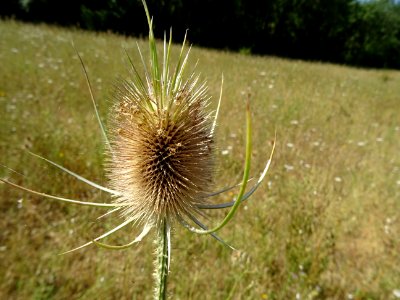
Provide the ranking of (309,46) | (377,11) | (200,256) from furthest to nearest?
(377,11), (309,46), (200,256)

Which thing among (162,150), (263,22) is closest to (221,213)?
(162,150)

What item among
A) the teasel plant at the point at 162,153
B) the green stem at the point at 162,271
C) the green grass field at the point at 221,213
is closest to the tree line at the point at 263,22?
the green grass field at the point at 221,213

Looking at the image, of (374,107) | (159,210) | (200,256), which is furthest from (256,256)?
(374,107)

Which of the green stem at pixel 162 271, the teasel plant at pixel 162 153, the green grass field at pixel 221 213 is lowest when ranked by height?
the green grass field at pixel 221 213

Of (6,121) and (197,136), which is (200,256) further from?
(6,121)

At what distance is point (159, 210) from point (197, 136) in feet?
1.04

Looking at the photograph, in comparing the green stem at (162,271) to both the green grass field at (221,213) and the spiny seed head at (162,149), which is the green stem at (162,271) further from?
the green grass field at (221,213)

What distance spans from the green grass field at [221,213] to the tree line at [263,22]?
504cm

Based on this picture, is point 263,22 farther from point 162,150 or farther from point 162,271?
point 162,271

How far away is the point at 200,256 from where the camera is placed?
2.27 meters

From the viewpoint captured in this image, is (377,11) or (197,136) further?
(377,11)

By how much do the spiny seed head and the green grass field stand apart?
240 millimetres

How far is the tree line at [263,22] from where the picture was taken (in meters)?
13.4

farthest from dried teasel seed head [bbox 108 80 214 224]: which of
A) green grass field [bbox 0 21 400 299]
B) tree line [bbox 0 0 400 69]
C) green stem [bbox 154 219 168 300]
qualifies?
tree line [bbox 0 0 400 69]
